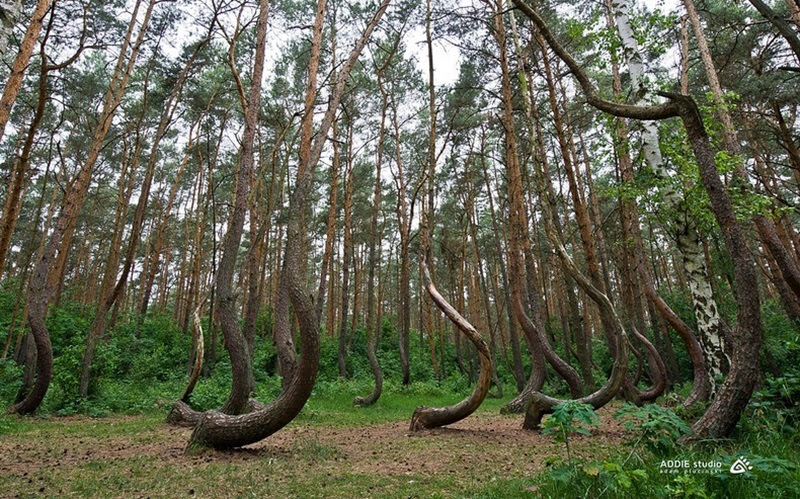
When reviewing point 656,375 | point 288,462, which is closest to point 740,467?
point 288,462

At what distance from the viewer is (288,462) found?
4816 millimetres

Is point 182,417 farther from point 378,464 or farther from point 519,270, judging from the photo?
point 519,270

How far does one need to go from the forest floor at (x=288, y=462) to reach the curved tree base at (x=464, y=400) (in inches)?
9.1

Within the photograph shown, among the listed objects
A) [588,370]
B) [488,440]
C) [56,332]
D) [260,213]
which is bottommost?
[488,440]

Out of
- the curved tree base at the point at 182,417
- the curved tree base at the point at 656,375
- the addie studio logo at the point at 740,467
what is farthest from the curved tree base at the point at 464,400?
the curved tree base at the point at 656,375

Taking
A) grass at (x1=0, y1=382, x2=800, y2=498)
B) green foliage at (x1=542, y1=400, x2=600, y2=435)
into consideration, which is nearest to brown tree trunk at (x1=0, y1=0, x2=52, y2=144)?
grass at (x1=0, y1=382, x2=800, y2=498)

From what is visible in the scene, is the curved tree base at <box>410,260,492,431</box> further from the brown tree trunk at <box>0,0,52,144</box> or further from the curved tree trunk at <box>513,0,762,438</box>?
the brown tree trunk at <box>0,0,52,144</box>

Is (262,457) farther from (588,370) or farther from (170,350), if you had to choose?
(170,350)

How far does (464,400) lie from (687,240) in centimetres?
450

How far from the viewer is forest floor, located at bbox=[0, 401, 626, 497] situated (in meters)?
3.72

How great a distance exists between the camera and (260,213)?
60.3 ft

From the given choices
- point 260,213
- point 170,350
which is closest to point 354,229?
point 260,213

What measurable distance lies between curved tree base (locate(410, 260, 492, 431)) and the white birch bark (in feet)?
10.3

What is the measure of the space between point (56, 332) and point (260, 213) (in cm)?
947
